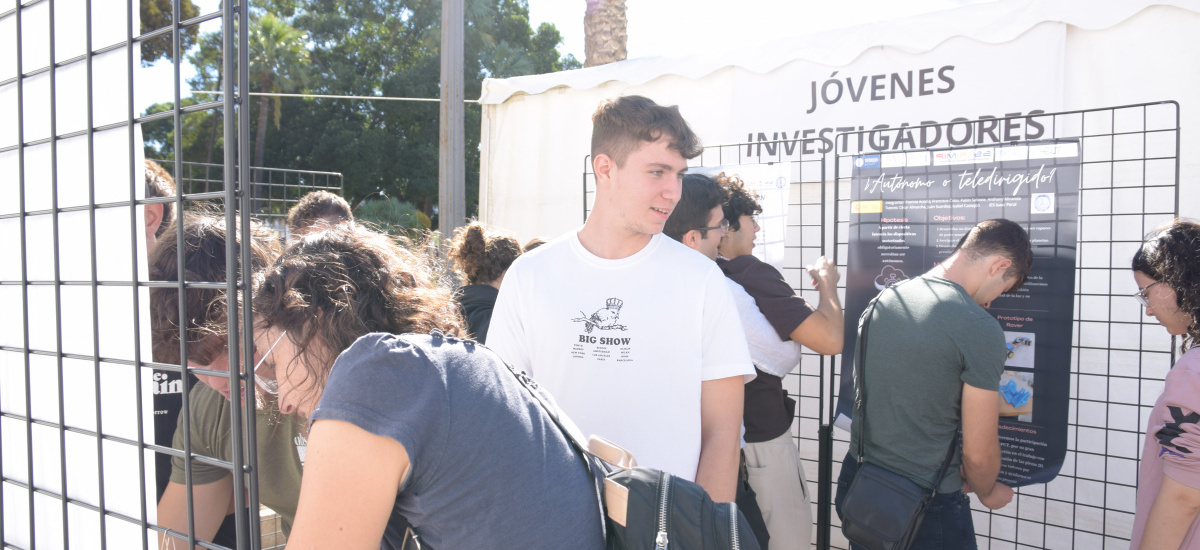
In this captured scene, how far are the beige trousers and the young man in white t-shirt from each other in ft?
2.64

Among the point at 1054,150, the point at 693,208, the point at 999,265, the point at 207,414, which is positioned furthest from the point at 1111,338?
the point at 207,414

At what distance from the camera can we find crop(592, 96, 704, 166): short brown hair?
6.03 feet

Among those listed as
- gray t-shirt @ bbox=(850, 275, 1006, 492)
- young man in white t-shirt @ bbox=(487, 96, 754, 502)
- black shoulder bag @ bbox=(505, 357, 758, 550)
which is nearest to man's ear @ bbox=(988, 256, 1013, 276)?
gray t-shirt @ bbox=(850, 275, 1006, 492)

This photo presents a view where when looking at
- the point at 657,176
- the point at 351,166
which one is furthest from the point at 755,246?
the point at 351,166

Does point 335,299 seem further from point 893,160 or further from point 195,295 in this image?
point 893,160

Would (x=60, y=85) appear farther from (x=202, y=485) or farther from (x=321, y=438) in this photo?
(x=202, y=485)

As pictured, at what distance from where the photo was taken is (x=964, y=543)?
91.0 inches

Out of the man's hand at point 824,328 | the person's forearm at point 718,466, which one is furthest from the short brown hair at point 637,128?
the man's hand at point 824,328

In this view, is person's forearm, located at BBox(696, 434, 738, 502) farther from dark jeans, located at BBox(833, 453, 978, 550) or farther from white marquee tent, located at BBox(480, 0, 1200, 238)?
white marquee tent, located at BBox(480, 0, 1200, 238)

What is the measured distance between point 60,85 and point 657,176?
123 cm

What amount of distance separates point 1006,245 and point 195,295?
93.6 inches

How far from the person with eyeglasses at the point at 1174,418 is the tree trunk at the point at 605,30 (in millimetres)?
6642

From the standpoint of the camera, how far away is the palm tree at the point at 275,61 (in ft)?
68.9

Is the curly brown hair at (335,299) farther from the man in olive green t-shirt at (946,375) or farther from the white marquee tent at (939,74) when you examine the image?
the white marquee tent at (939,74)
